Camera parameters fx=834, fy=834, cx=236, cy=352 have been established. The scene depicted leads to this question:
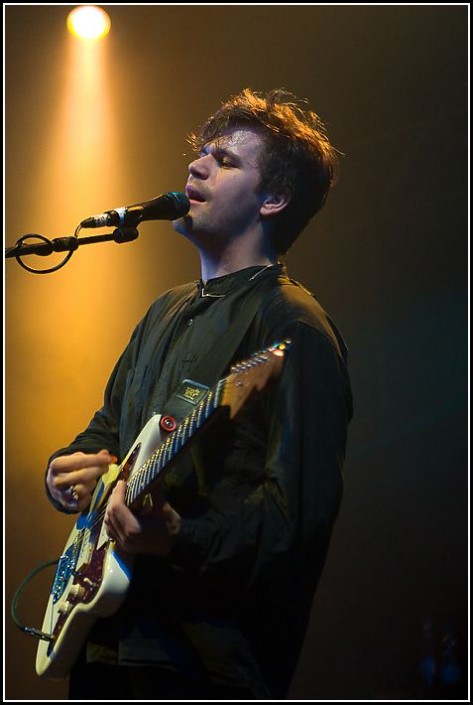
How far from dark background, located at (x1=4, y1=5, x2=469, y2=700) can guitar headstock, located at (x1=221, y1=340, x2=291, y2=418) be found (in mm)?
1270

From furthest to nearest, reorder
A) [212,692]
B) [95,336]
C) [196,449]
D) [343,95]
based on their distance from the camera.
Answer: [343,95], [95,336], [196,449], [212,692]

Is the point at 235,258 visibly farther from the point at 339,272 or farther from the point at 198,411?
the point at 339,272

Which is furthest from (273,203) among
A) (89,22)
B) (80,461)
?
(89,22)

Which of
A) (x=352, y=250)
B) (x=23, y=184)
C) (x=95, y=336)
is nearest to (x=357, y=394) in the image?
(x=352, y=250)

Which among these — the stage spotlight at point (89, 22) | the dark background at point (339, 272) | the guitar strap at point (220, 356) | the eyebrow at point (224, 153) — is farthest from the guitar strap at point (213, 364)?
the stage spotlight at point (89, 22)

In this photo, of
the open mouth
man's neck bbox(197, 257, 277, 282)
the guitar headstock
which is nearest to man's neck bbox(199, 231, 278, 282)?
man's neck bbox(197, 257, 277, 282)

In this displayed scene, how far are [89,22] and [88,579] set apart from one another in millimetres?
1872

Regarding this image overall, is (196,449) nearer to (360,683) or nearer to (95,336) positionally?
(95,336)

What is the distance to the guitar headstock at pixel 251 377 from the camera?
1191mm

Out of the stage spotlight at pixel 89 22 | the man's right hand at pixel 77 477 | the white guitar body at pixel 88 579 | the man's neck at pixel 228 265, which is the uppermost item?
the stage spotlight at pixel 89 22

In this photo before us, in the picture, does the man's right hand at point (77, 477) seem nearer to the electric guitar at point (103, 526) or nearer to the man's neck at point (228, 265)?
the electric guitar at point (103, 526)

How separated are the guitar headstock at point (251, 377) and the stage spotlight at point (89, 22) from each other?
70.5 inches

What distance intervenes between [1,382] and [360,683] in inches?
57.6

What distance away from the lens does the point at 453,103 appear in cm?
284
